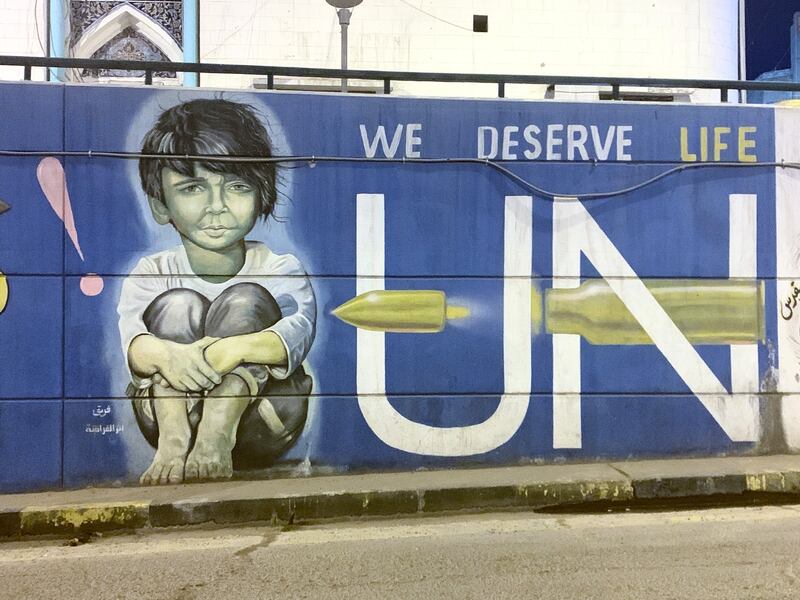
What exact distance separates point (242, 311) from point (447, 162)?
235cm

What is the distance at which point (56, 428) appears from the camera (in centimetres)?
576

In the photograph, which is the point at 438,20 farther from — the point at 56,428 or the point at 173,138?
the point at 56,428

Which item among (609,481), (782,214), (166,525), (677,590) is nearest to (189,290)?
(166,525)

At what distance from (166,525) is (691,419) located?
4844 mm

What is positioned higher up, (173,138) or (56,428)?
(173,138)

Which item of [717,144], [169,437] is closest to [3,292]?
[169,437]

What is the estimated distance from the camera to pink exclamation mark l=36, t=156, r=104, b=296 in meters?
5.77

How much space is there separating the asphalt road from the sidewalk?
146mm

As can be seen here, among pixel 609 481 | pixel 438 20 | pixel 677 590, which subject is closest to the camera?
pixel 677 590

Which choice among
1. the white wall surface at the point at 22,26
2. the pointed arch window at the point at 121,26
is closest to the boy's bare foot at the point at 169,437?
the pointed arch window at the point at 121,26

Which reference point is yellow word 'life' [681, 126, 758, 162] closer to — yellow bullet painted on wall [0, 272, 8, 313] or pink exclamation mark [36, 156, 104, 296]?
pink exclamation mark [36, 156, 104, 296]

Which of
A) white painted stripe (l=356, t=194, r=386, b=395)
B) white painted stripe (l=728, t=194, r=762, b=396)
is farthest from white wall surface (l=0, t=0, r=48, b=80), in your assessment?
white painted stripe (l=728, t=194, r=762, b=396)

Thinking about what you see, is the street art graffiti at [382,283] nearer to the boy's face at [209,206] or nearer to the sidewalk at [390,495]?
the boy's face at [209,206]

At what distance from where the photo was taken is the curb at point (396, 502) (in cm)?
512
